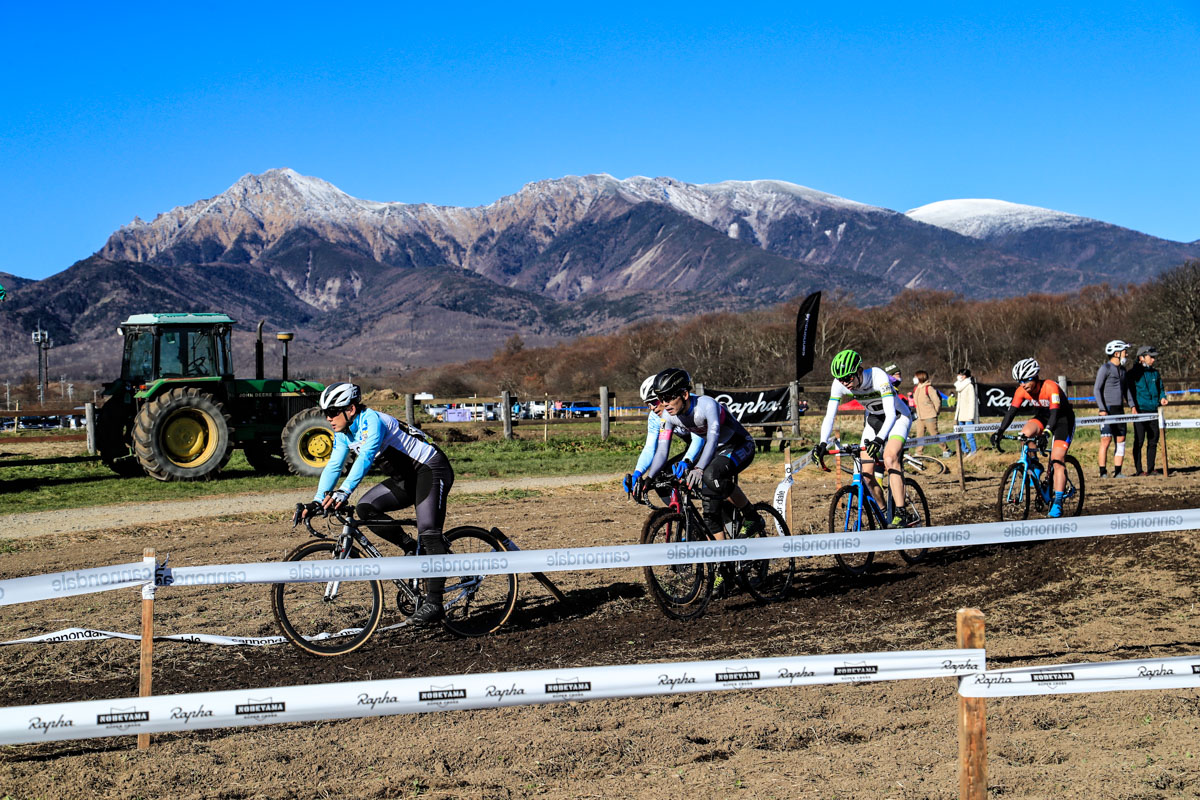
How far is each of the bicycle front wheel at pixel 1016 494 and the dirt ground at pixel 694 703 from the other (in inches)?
42.2

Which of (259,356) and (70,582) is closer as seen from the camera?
(70,582)

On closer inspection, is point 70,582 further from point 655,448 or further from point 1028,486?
point 1028,486

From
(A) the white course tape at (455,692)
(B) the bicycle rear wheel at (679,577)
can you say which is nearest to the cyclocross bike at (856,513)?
(B) the bicycle rear wheel at (679,577)

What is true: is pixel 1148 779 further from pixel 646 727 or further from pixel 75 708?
pixel 75 708

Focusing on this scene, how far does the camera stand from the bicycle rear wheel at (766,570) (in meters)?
8.28

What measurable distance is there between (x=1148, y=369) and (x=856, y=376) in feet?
28.6

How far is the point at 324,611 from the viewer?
8047 millimetres

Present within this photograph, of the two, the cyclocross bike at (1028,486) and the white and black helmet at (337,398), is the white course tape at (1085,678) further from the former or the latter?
the cyclocross bike at (1028,486)

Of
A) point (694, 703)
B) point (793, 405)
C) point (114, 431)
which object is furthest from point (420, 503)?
point (793, 405)

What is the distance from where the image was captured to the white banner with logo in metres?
5.26

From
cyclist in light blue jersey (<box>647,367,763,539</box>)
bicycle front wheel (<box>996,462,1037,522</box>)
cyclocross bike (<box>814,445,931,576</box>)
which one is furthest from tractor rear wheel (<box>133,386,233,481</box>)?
bicycle front wheel (<box>996,462,1037,522</box>)

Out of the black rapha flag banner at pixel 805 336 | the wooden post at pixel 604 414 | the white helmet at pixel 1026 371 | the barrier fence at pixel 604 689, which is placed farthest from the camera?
the wooden post at pixel 604 414

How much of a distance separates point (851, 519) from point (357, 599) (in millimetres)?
4263

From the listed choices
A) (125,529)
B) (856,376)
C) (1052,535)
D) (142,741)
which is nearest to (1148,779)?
(1052,535)
